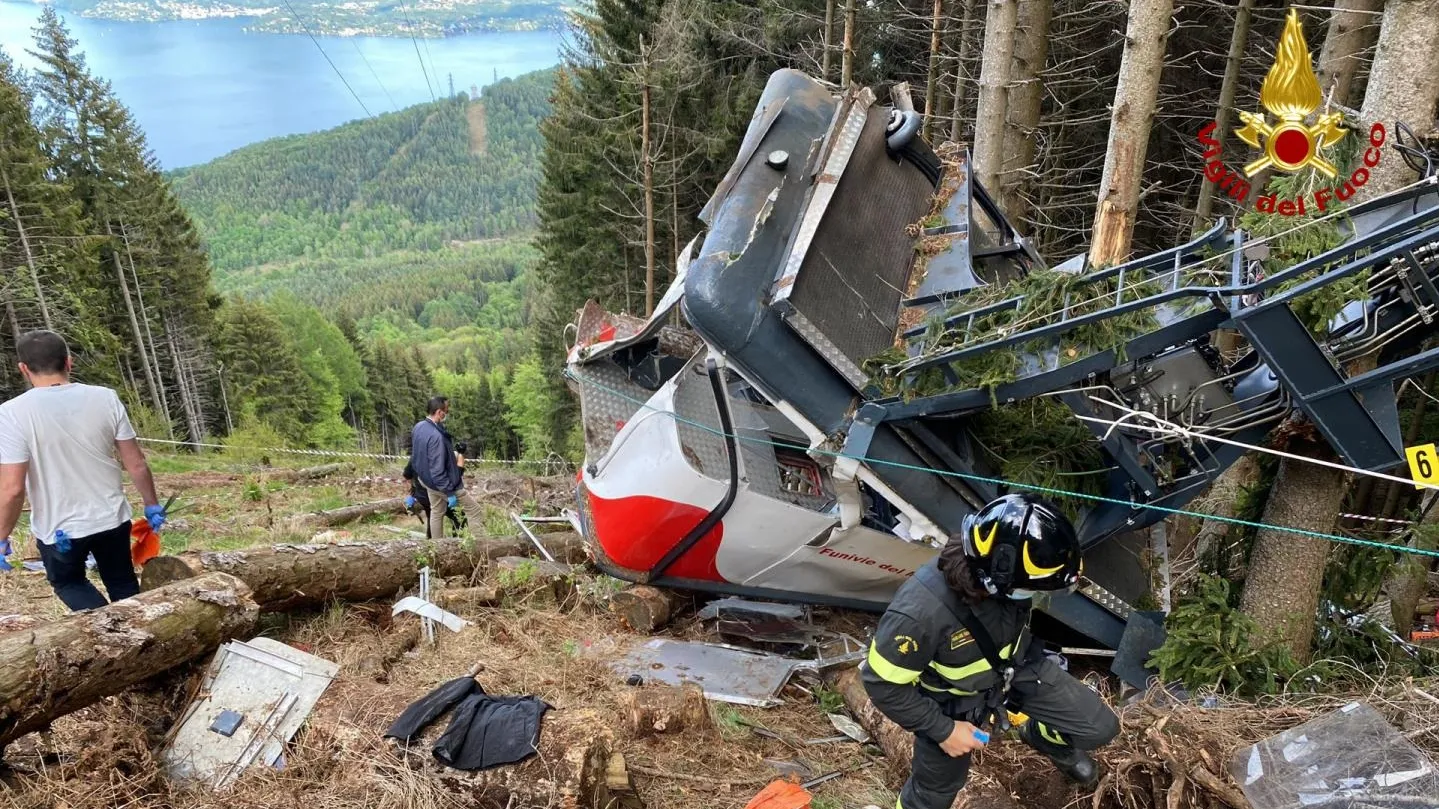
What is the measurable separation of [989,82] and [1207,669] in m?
5.51

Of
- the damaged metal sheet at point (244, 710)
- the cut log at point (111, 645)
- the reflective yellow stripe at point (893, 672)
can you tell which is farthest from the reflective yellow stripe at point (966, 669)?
the cut log at point (111, 645)

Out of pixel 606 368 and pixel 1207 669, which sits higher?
pixel 606 368

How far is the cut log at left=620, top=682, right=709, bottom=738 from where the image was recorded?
11.8 feet

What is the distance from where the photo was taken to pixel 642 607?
5.01 m

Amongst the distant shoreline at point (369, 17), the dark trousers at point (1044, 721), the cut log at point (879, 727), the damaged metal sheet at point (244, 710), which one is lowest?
the cut log at point (879, 727)

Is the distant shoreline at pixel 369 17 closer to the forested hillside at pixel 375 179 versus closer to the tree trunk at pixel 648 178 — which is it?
the forested hillside at pixel 375 179

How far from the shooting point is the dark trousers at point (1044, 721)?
2.64 metres

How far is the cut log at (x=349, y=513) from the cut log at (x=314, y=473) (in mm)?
3951

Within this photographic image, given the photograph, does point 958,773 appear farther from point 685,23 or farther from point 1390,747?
point 685,23

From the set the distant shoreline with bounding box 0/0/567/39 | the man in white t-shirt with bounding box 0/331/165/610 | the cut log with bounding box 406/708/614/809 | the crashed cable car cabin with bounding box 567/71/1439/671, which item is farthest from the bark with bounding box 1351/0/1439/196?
the distant shoreline with bounding box 0/0/567/39

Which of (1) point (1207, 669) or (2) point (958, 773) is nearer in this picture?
(2) point (958, 773)

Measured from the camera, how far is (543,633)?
483 centimetres

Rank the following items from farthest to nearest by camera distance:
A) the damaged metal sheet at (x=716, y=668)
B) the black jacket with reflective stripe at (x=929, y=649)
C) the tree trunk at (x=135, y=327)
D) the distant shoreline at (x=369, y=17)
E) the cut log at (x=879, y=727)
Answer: the distant shoreline at (x=369, y=17)
the tree trunk at (x=135, y=327)
the damaged metal sheet at (x=716, y=668)
the cut log at (x=879, y=727)
the black jacket with reflective stripe at (x=929, y=649)

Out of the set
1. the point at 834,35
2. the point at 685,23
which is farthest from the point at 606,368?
the point at 685,23
